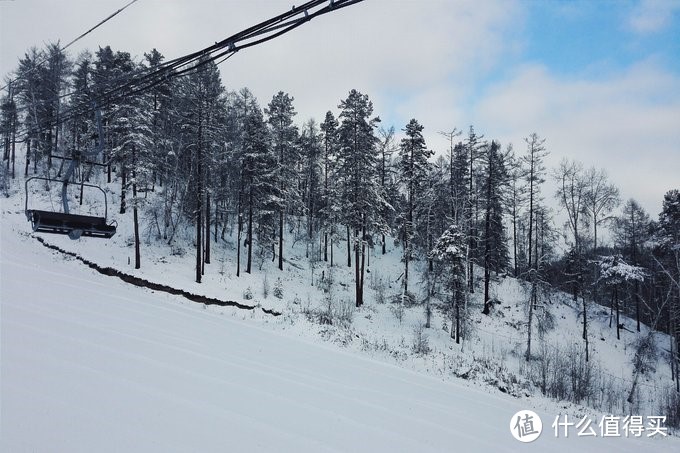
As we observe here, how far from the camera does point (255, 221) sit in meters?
31.0

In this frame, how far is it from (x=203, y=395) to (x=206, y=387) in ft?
1.22

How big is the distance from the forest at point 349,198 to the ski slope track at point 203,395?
13.5 metres

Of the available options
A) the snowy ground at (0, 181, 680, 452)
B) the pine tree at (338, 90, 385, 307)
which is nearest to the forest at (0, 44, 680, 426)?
the pine tree at (338, 90, 385, 307)

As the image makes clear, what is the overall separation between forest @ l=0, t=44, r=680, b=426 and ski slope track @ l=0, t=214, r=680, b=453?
1353 centimetres

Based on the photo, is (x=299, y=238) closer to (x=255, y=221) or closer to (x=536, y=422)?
(x=255, y=221)

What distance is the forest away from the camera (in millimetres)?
24266

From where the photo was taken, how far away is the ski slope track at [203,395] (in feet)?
15.3

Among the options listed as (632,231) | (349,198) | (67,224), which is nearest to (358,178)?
(349,198)

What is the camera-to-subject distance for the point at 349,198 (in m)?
26.1

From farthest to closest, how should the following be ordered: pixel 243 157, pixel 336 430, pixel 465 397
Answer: pixel 243 157 → pixel 465 397 → pixel 336 430

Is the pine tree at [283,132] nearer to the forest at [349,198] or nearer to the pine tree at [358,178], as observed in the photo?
the forest at [349,198]

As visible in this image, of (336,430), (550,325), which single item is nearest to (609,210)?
(550,325)

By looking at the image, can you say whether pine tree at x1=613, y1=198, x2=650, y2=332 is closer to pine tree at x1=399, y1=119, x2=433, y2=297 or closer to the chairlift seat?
pine tree at x1=399, y1=119, x2=433, y2=297

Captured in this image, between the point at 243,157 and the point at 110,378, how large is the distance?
25.3 m
